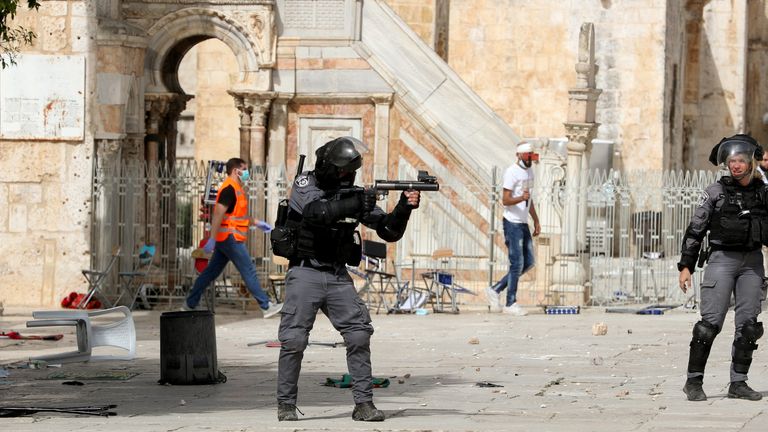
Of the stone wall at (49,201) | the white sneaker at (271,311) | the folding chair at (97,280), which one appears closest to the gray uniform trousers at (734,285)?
the white sneaker at (271,311)

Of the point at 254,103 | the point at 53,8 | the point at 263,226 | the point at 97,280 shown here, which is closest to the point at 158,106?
the point at 254,103

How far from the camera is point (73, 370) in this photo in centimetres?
1460

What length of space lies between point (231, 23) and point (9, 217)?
12.7ft

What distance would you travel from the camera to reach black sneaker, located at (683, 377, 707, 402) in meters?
12.2

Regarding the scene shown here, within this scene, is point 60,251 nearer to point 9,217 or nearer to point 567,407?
point 9,217

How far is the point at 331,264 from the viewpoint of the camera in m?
11.3

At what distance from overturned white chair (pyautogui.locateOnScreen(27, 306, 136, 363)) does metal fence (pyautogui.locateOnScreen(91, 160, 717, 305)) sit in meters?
5.76

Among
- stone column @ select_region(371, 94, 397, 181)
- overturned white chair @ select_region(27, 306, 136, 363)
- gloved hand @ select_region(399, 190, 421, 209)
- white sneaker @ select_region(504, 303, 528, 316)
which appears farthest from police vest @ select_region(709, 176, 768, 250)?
stone column @ select_region(371, 94, 397, 181)

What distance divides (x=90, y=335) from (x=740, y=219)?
5.83 metres

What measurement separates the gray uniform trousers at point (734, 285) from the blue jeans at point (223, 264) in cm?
743

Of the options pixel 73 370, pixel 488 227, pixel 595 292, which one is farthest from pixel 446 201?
pixel 73 370

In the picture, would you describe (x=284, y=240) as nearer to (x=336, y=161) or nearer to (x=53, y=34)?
(x=336, y=161)

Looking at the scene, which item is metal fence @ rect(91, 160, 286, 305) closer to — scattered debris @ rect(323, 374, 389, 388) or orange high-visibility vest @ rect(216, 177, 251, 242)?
orange high-visibility vest @ rect(216, 177, 251, 242)

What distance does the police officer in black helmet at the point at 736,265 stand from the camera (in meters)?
12.2
